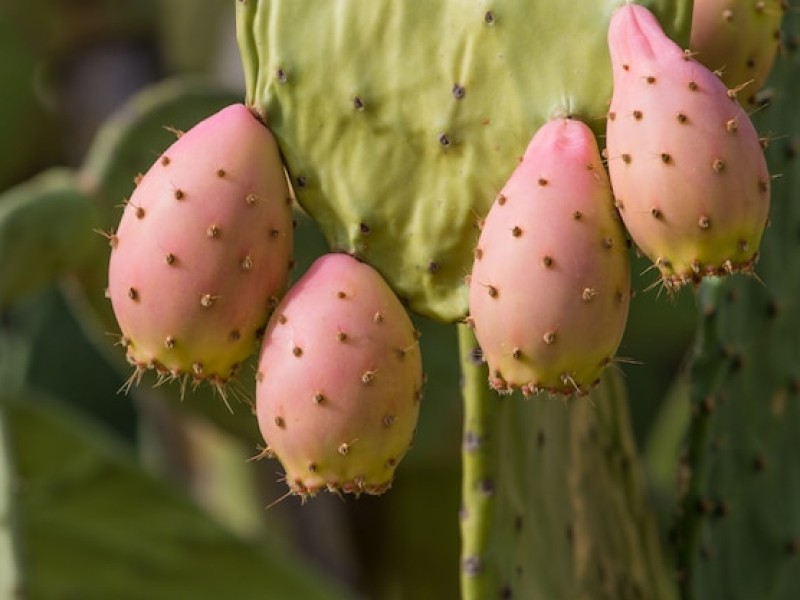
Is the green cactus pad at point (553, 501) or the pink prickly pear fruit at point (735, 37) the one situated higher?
the pink prickly pear fruit at point (735, 37)

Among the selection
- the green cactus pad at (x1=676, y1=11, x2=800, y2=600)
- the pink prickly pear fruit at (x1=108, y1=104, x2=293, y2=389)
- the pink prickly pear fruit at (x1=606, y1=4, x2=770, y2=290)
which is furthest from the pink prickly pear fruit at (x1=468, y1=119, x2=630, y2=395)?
the green cactus pad at (x1=676, y1=11, x2=800, y2=600)

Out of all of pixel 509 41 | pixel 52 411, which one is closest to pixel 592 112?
pixel 509 41

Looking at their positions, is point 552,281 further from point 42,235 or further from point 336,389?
point 42,235

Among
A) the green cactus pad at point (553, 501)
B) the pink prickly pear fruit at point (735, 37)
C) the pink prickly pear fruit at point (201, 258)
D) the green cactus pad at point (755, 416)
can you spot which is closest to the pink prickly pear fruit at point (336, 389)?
the pink prickly pear fruit at point (201, 258)

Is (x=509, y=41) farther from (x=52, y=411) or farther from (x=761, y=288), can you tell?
(x=52, y=411)

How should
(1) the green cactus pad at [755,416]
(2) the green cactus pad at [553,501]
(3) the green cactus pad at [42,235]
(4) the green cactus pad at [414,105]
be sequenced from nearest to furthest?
(4) the green cactus pad at [414,105], (2) the green cactus pad at [553,501], (1) the green cactus pad at [755,416], (3) the green cactus pad at [42,235]

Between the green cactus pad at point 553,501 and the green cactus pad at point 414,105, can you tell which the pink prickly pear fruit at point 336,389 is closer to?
the green cactus pad at point 414,105

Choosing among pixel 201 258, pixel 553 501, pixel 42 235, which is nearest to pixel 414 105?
pixel 201 258
